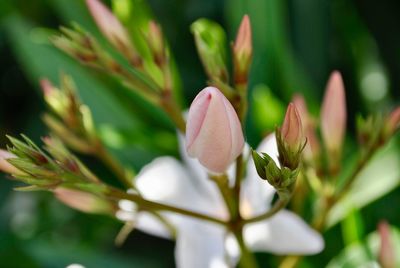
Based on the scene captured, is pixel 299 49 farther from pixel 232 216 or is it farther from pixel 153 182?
pixel 232 216

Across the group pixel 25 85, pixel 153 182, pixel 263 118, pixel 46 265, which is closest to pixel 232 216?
pixel 153 182

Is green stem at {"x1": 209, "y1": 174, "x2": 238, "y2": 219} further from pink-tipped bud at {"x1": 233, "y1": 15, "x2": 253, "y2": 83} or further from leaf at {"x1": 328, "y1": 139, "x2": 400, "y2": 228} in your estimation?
leaf at {"x1": 328, "y1": 139, "x2": 400, "y2": 228}

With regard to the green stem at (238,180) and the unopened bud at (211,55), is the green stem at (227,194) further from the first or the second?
the unopened bud at (211,55)

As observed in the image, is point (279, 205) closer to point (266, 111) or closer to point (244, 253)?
point (244, 253)

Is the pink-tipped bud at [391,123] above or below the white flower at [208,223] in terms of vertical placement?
above

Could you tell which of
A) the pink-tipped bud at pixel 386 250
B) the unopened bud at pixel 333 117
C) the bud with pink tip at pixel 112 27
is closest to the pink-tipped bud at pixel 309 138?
the unopened bud at pixel 333 117
